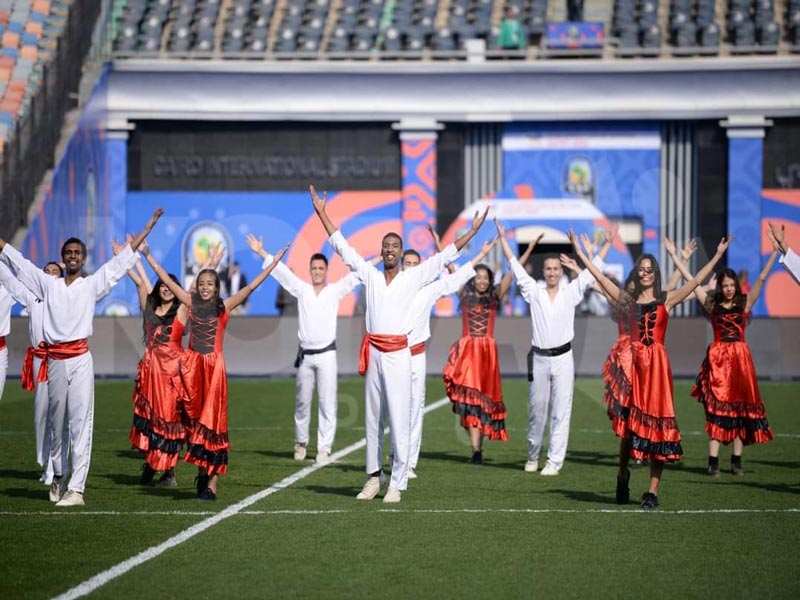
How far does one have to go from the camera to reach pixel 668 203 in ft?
121

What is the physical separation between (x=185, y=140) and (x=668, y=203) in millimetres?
12919

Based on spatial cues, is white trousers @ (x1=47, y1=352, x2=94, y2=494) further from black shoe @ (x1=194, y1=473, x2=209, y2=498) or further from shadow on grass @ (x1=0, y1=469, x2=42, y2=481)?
shadow on grass @ (x1=0, y1=469, x2=42, y2=481)

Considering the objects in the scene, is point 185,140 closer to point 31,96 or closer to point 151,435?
point 31,96

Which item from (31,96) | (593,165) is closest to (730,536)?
(31,96)

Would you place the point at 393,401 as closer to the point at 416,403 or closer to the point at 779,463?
the point at 416,403

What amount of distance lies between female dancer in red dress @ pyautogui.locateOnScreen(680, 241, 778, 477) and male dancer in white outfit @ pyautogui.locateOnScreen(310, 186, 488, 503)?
363 centimetres

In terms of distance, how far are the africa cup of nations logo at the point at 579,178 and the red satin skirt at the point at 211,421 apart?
25392 mm

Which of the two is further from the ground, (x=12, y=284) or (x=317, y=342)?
(x=12, y=284)

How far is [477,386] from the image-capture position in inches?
608

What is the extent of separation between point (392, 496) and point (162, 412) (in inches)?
94.6

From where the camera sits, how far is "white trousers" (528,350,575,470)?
14242 mm

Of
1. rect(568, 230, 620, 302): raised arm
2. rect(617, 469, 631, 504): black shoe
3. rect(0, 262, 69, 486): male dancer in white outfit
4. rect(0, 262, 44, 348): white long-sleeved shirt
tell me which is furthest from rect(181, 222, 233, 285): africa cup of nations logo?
rect(617, 469, 631, 504): black shoe

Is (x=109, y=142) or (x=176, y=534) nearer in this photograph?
(x=176, y=534)

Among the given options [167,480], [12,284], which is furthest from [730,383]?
[12,284]
